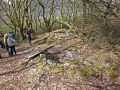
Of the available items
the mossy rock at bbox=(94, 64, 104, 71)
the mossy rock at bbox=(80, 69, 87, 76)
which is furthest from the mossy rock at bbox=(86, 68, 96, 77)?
the mossy rock at bbox=(94, 64, 104, 71)

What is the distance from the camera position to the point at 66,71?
7.50 meters

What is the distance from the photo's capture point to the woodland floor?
6906 mm

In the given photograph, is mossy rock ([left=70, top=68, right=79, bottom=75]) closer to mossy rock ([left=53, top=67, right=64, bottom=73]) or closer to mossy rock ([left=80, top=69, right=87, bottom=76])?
mossy rock ([left=80, top=69, right=87, bottom=76])

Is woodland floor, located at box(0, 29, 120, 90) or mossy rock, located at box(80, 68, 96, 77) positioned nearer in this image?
woodland floor, located at box(0, 29, 120, 90)

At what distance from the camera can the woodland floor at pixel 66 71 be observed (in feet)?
22.7

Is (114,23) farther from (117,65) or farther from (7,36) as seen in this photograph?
(7,36)

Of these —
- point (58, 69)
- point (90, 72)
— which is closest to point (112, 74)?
point (90, 72)

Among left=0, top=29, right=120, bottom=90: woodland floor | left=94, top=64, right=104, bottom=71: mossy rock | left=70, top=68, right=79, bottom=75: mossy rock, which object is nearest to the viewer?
left=0, top=29, right=120, bottom=90: woodland floor

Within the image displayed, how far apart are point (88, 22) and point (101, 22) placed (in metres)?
0.73

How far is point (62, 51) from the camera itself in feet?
31.3

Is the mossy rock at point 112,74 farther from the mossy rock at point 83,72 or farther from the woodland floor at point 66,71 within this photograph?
the mossy rock at point 83,72

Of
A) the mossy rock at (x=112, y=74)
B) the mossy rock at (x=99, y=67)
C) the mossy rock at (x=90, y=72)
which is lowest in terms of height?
the mossy rock at (x=112, y=74)

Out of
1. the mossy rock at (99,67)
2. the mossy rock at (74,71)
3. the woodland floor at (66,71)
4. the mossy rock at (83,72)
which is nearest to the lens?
the woodland floor at (66,71)

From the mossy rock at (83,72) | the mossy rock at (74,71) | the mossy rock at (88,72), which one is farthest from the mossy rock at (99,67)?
the mossy rock at (74,71)
